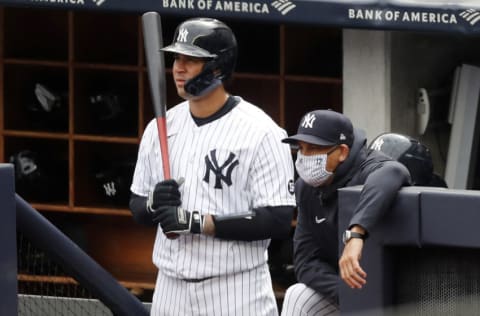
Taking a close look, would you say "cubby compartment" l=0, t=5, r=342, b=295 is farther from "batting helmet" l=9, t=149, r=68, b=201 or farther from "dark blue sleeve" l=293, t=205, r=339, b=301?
"dark blue sleeve" l=293, t=205, r=339, b=301

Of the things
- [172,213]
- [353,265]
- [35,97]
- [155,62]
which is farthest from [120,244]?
[353,265]

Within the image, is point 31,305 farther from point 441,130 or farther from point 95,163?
point 441,130

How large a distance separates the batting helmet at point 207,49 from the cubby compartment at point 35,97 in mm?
3688

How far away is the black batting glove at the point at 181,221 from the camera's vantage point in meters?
5.21

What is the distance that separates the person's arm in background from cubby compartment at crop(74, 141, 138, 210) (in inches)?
177

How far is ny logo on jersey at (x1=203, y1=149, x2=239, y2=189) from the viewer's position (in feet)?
17.3

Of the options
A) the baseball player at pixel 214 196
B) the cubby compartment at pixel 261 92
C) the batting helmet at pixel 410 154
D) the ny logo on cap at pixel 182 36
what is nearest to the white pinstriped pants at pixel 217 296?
the baseball player at pixel 214 196

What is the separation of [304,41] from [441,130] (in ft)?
3.16

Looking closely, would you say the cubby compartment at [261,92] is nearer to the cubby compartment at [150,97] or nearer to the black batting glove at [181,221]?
the cubby compartment at [150,97]

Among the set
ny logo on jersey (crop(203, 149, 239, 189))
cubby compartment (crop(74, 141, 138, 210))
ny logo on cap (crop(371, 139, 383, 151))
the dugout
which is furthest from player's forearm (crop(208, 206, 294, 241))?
cubby compartment (crop(74, 141, 138, 210))

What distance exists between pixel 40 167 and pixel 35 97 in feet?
1.40

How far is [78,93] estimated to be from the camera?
29.9 feet

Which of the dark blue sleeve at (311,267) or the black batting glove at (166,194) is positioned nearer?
the black batting glove at (166,194)

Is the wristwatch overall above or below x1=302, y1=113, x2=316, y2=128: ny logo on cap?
below
